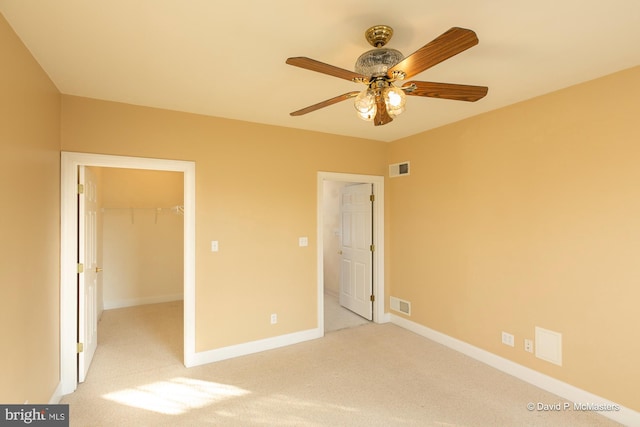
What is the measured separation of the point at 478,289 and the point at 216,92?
10.8 feet

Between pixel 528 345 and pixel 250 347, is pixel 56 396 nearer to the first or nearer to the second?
pixel 250 347

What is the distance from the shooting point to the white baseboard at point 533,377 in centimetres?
227

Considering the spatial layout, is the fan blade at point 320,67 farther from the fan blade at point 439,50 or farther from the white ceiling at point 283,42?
the white ceiling at point 283,42

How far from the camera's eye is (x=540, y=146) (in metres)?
2.76

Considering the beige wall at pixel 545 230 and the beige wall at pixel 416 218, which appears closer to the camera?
the beige wall at pixel 416 218

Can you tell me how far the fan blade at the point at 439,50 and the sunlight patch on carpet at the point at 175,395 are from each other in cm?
282

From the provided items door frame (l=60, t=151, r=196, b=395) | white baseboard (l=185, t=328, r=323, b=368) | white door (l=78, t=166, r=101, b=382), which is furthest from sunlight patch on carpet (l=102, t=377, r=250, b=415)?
white door (l=78, t=166, r=101, b=382)

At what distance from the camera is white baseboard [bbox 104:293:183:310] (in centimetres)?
510

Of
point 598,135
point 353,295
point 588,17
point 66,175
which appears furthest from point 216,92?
point 353,295

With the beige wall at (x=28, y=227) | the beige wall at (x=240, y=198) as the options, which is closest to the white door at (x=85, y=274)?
the beige wall at (x=28, y=227)

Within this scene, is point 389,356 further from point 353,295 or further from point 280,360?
point 353,295

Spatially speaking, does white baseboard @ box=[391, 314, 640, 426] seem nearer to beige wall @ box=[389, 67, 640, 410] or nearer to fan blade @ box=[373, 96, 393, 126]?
beige wall @ box=[389, 67, 640, 410]

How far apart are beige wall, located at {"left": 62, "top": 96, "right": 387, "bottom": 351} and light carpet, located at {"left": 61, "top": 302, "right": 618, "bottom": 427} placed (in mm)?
462

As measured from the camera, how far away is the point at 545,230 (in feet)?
8.95
